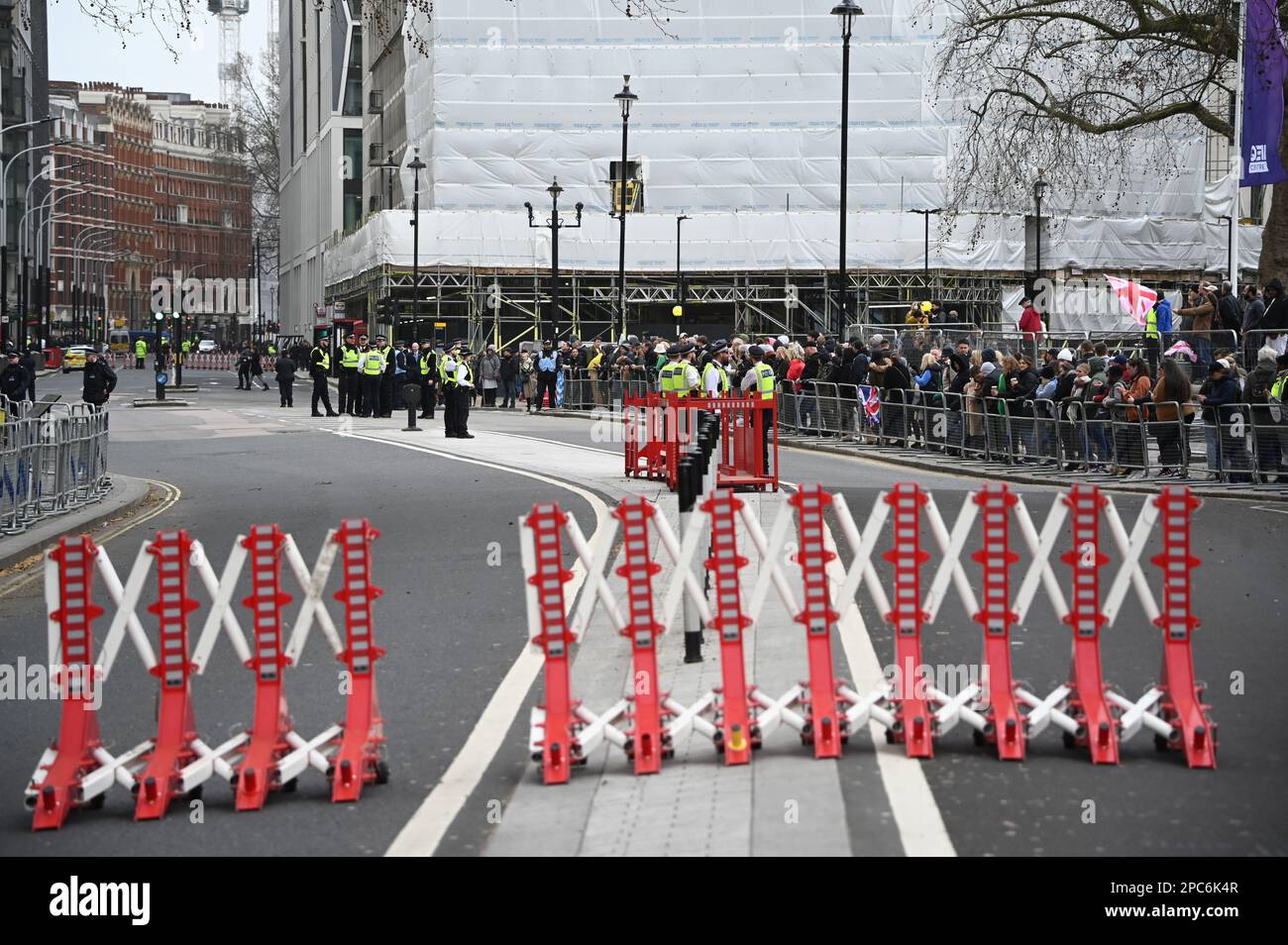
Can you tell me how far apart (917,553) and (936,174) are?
5994cm

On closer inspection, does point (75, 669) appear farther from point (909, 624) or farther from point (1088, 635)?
point (1088, 635)

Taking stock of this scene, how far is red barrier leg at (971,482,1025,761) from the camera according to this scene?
8.17 meters

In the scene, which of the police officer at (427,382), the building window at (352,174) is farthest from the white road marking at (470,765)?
the building window at (352,174)

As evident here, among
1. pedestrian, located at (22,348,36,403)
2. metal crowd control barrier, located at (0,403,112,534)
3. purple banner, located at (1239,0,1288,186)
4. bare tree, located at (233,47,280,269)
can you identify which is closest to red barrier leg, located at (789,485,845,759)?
metal crowd control barrier, located at (0,403,112,534)

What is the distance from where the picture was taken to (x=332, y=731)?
26.8 feet

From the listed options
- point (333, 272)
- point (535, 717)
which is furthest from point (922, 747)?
point (333, 272)

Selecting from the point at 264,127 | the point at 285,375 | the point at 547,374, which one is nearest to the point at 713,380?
the point at 547,374

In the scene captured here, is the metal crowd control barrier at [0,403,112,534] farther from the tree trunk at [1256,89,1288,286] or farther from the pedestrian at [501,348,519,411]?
the pedestrian at [501,348,519,411]

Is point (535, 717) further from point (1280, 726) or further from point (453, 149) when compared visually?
point (453, 149)

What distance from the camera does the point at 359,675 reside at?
315 inches

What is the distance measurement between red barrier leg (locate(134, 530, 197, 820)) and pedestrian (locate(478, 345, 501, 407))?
140ft
